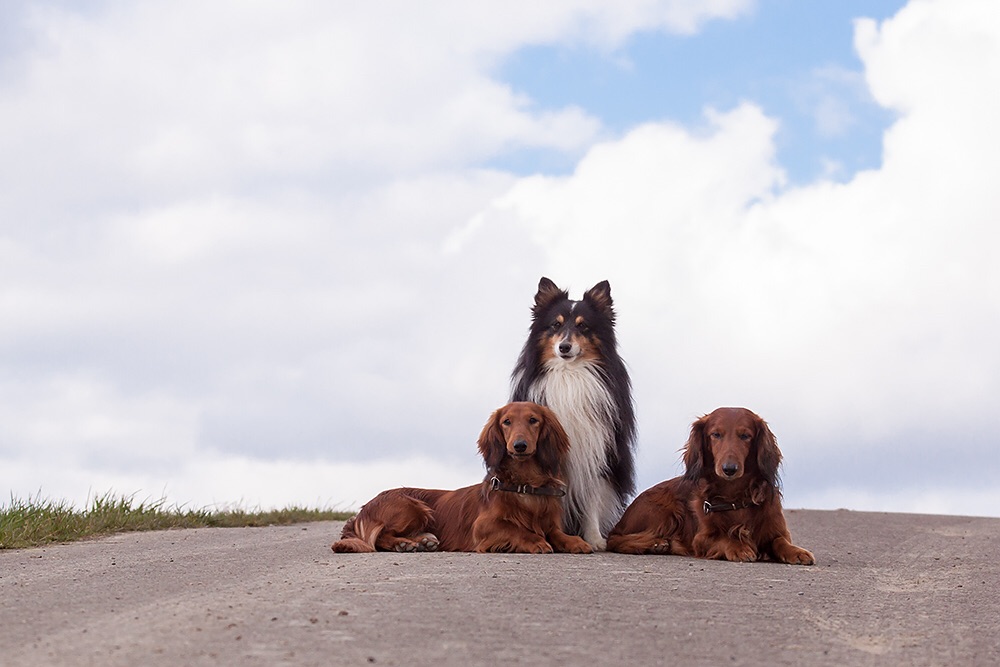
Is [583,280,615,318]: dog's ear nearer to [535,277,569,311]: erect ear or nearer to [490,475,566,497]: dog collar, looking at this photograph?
[535,277,569,311]: erect ear

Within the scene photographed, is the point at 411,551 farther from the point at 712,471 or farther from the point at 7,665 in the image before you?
the point at 7,665

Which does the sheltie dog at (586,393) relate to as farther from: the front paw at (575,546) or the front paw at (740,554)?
the front paw at (740,554)

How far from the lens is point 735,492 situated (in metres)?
8.54

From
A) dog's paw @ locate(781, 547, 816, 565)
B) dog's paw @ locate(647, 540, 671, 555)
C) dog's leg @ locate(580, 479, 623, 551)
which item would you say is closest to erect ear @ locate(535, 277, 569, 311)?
dog's leg @ locate(580, 479, 623, 551)

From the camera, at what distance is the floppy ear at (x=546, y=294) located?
A: 9469mm

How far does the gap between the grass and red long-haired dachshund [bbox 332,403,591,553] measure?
372 centimetres

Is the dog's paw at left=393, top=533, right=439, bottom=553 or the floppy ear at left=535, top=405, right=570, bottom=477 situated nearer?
the floppy ear at left=535, top=405, right=570, bottom=477

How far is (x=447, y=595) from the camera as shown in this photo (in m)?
5.96

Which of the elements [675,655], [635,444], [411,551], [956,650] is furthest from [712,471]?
[675,655]

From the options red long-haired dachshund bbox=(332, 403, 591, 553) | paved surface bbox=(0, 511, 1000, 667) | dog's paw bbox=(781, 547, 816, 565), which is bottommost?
paved surface bbox=(0, 511, 1000, 667)

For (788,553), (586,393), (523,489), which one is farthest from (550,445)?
(788,553)

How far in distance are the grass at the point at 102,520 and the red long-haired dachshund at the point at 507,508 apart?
3725 millimetres

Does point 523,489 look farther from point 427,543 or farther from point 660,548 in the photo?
point 660,548

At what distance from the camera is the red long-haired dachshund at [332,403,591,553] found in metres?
8.44
